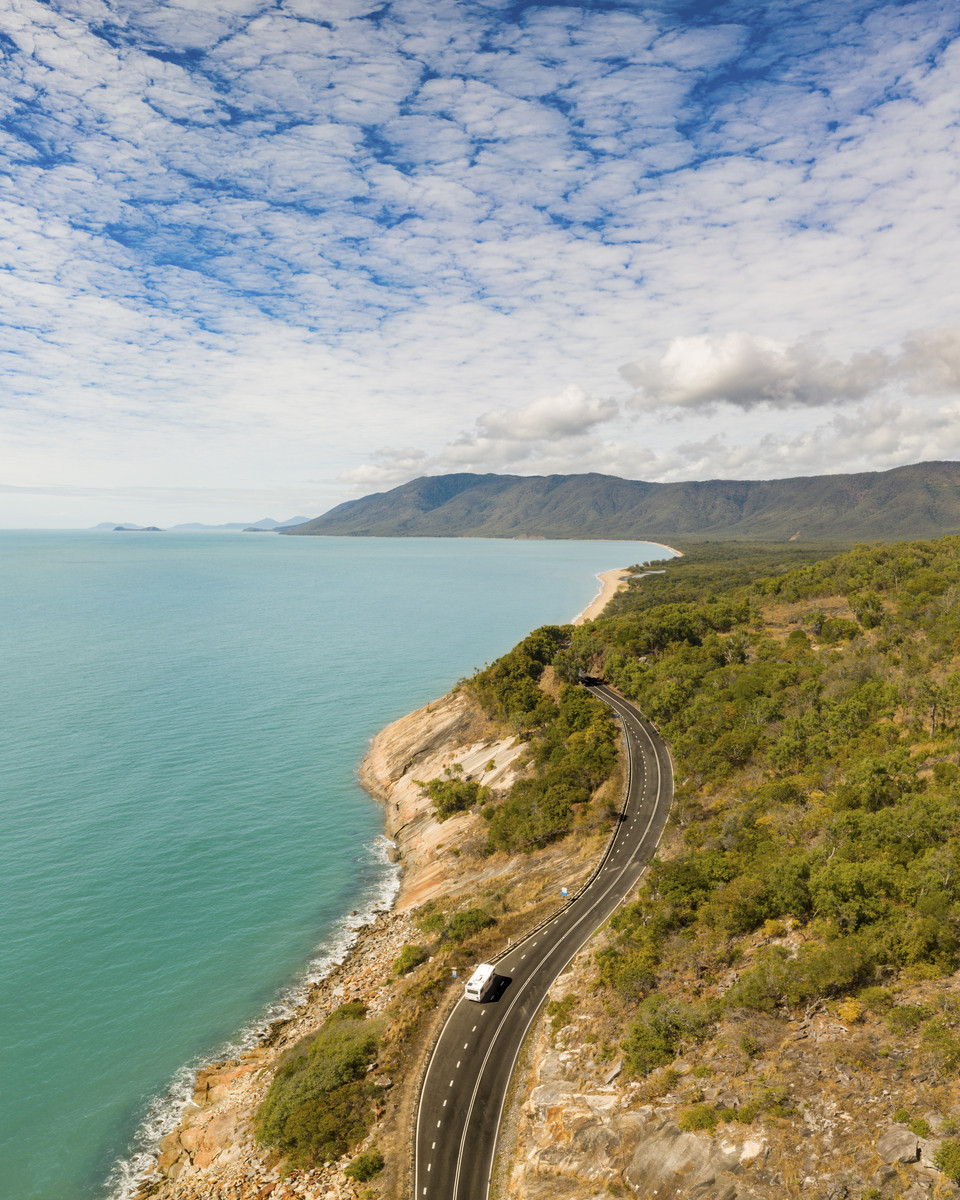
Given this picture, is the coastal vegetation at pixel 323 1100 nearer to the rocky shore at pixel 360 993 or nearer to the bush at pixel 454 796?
the rocky shore at pixel 360 993

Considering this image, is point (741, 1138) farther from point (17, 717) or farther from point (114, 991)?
point (17, 717)

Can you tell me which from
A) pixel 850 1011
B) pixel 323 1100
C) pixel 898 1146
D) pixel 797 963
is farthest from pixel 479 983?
pixel 898 1146

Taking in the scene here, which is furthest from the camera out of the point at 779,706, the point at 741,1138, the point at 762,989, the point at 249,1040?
the point at 779,706

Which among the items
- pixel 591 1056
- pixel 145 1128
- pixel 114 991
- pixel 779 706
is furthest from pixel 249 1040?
pixel 779 706

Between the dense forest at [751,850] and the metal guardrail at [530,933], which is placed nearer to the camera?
the dense forest at [751,850]

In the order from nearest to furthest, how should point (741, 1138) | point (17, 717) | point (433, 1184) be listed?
1. point (741, 1138)
2. point (433, 1184)
3. point (17, 717)

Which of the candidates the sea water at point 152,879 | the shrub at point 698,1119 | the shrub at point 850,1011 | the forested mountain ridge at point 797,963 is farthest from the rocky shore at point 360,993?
the shrub at point 850,1011
